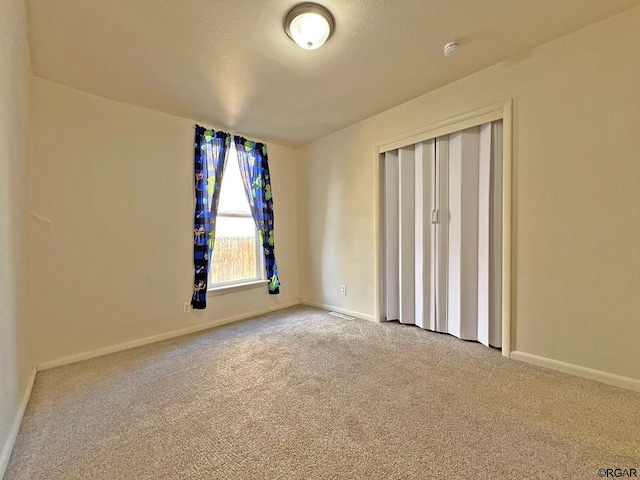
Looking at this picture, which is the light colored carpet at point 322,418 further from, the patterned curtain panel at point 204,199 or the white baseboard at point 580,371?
the patterned curtain panel at point 204,199

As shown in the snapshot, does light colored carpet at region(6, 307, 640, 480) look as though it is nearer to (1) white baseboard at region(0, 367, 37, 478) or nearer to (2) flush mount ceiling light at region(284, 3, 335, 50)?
(1) white baseboard at region(0, 367, 37, 478)

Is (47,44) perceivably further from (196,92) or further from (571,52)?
(571,52)

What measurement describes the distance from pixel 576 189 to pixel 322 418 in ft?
7.52

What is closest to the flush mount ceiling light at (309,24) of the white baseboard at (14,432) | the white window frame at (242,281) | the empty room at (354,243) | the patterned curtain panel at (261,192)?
the empty room at (354,243)

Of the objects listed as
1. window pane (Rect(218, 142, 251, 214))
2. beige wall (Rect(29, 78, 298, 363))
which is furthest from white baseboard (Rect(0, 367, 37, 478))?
window pane (Rect(218, 142, 251, 214))

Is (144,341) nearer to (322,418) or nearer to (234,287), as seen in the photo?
(234,287)

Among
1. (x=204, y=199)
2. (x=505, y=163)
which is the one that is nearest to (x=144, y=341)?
(x=204, y=199)

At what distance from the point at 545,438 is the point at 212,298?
10.2 ft

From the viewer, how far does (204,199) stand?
3.26 meters

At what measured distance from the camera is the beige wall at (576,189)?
184cm

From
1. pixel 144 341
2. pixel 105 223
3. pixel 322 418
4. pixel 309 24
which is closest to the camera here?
pixel 322 418

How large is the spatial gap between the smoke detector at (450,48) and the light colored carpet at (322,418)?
2.37m

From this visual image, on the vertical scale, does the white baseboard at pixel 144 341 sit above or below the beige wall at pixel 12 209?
below

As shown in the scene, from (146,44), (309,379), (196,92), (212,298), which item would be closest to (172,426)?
(309,379)
